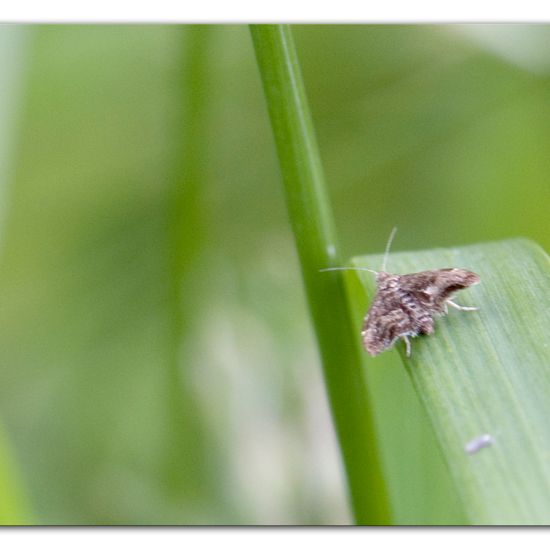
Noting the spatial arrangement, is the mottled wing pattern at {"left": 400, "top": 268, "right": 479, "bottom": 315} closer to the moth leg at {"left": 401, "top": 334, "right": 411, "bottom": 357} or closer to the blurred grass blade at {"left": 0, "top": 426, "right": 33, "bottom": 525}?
the moth leg at {"left": 401, "top": 334, "right": 411, "bottom": 357}

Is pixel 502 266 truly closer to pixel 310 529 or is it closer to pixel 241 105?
pixel 310 529

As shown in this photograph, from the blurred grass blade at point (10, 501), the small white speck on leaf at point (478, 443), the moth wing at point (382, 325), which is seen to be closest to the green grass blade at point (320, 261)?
the moth wing at point (382, 325)

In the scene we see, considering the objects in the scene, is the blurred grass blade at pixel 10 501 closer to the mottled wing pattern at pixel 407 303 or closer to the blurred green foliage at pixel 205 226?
the blurred green foliage at pixel 205 226

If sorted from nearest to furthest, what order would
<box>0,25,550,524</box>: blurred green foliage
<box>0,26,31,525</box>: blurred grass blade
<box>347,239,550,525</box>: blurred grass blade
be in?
<box>347,239,550,525</box>: blurred grass blade
<box>0,26,31,525</box>: blurred grass blade
<box>0,25,550,524</box>: blurred green foliage

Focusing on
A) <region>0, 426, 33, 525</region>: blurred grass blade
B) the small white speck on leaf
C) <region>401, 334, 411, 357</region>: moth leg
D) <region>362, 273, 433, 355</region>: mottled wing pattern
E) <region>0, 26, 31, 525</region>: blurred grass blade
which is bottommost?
<region>0, 426, 33, 525</region>: blurred grass blade
